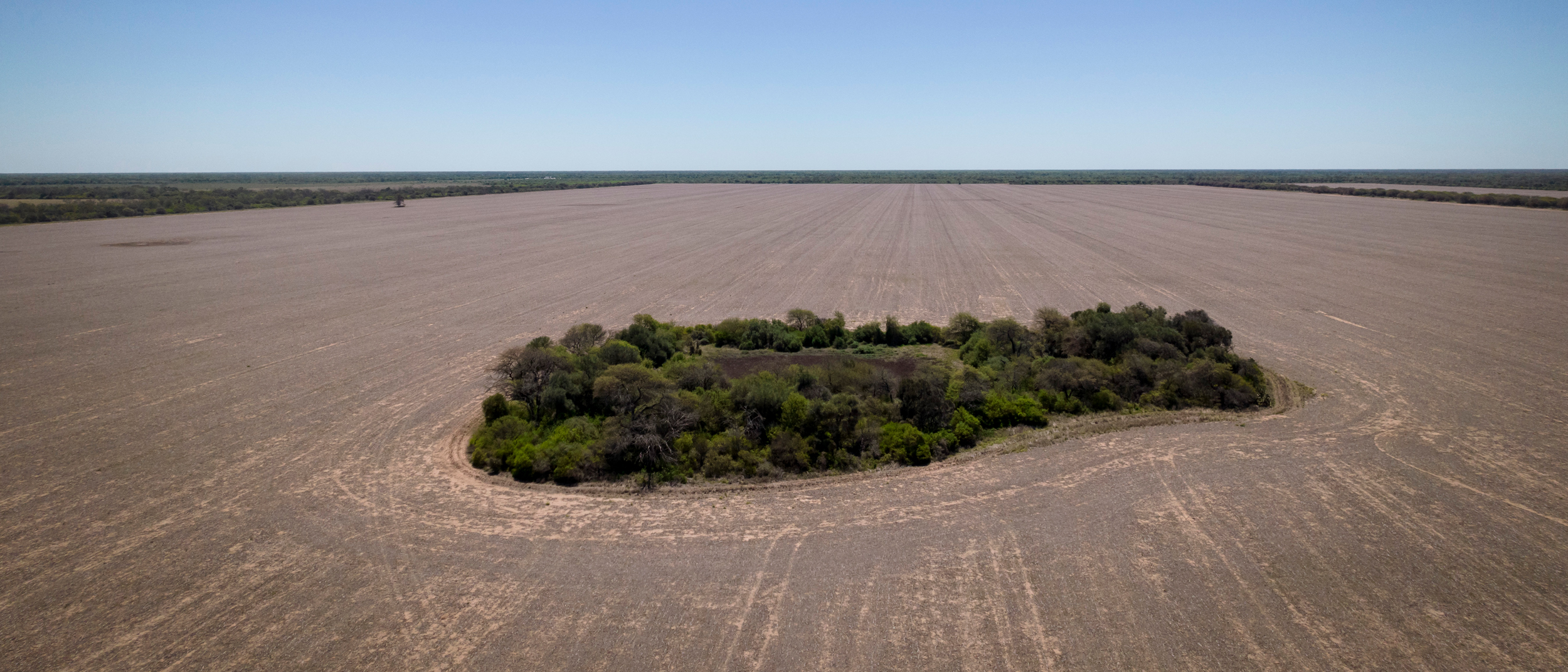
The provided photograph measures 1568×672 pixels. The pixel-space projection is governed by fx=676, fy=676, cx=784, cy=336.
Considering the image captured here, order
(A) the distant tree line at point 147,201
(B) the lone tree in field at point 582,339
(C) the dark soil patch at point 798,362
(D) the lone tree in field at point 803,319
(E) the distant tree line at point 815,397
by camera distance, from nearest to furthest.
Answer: (E) the distant tree line at point 815,397, (C) the dark soil patch at point 798,362, (B) the lone tree in field at point 582,339, (D) the lone tree in field at point 803,319, (A) the distant tree line at point 147,201

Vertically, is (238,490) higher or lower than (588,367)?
lower

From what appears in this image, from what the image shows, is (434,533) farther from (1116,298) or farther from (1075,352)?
(1116,298)

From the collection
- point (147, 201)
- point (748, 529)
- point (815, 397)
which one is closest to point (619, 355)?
point (815, 397)

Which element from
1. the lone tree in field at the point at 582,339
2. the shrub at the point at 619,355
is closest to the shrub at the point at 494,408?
the shrub at the point at 619,355

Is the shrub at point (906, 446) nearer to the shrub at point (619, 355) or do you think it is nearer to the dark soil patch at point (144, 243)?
the shrub at point (619, 355)

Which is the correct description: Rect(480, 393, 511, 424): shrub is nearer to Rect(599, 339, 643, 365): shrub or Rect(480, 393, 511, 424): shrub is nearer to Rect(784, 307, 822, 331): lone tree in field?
Rect(599, 339, 643, 365): shrub

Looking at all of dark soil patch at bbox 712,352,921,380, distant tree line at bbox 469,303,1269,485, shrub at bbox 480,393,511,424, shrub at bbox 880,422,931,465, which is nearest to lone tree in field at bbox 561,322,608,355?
distant tree line at bbox 469,303,1269,485

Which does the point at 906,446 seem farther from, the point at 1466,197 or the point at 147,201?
the point at 147,201

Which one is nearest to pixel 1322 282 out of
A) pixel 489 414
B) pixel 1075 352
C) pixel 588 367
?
pixel 1075 352
